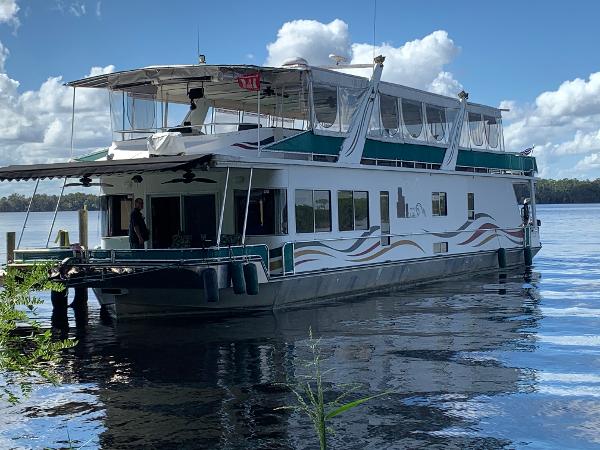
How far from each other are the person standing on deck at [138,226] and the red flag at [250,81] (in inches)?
140

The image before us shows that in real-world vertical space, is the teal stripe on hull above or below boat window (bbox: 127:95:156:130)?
below

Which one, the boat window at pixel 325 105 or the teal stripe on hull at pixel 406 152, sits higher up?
the boat window at pixel 325 105

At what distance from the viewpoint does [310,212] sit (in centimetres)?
1908

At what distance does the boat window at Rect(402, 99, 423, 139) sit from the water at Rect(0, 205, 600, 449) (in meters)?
5.96

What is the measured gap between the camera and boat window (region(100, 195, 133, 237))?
19.7m

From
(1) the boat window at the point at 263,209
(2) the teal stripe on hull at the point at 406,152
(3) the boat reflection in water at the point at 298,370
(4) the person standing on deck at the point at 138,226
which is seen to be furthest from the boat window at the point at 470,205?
(4) the person standing on deck at the point at 138,226

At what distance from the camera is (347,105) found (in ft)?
66.8

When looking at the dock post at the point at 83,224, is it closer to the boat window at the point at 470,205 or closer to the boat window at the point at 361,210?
the boat window at the point at 361,210

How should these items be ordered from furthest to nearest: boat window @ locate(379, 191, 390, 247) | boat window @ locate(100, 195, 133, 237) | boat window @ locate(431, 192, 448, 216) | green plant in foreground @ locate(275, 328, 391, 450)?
boat window @ locate(431, 192, 448, 216) → boat window @ locate(379, 191, 390, 247) → boat window @ locate(100, 195, 133, 237) → green plant in foreground @ locate(275, 328, 391, 450)

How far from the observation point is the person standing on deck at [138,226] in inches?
705

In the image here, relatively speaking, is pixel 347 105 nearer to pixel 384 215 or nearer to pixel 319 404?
pixel 384 215

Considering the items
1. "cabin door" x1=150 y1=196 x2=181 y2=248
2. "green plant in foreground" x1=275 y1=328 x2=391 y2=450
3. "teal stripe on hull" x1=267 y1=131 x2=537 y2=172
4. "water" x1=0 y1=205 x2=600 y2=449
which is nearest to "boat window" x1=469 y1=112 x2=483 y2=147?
"teal stripe on hull" x1=267 y1=131 x2=537 y2=172

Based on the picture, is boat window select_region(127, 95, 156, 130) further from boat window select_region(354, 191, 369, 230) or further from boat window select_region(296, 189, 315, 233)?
boat window select_region(354, 191, 369, 230)

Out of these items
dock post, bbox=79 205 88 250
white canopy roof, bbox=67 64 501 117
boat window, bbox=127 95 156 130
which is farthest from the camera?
dock post, bbox=79 205 88 250
